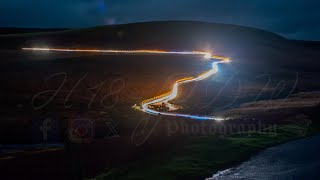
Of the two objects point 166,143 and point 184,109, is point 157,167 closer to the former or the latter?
point 166,143

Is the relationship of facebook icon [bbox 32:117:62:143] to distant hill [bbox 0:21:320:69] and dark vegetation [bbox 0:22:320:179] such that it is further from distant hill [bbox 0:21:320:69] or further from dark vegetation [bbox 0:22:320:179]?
distant hill [bbox 0:21:320:69]

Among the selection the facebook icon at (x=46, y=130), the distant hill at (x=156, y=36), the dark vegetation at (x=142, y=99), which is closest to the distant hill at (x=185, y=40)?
the distant hill at (x=156, y=36)

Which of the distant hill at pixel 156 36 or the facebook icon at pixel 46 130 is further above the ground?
the distant hill at pixel 156 36

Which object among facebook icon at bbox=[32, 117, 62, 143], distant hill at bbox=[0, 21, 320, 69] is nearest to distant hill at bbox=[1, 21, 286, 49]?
distant hill at bbox=[0, 21, 320, 69]

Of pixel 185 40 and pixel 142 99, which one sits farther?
pixel 185 40

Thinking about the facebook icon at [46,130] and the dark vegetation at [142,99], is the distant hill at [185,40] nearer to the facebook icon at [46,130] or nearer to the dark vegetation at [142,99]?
the dark vegetation at [142,99]

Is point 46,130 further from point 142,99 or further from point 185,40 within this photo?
point 185,40

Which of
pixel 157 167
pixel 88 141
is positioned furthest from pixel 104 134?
pixel 157 167

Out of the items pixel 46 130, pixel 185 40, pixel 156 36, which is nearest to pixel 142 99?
pixel 46 130
